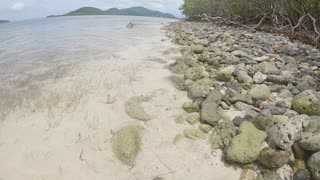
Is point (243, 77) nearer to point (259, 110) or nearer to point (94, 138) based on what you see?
point (259, 110)

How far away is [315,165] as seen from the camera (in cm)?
340

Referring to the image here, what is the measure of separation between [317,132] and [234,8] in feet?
84.6

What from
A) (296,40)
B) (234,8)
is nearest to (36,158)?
(296,40)

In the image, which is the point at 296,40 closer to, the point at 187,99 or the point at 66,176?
the point at 187,99

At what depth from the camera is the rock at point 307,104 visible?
4766mm

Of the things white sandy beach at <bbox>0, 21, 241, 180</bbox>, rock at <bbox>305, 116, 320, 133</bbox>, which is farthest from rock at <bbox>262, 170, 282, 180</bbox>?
rock at <bbox>305, 116, 320, 133</bbox>

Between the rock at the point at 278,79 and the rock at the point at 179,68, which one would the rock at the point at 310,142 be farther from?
the rock at the point at 179,68

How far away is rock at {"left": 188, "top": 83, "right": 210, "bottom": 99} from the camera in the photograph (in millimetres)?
5828

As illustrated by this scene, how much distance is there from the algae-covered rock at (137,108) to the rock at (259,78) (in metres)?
2.72

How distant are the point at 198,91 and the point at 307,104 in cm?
214

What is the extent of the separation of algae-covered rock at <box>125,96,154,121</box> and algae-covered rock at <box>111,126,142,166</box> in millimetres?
502

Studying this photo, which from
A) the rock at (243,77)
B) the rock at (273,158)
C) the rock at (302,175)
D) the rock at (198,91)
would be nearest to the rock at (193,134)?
the rock at (273,158)

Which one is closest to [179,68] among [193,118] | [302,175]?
[193,118]

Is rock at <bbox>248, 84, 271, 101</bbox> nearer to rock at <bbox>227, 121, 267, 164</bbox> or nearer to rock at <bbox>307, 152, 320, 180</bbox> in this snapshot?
rock at <bbox>227, 121, 267, 164</bbox>
